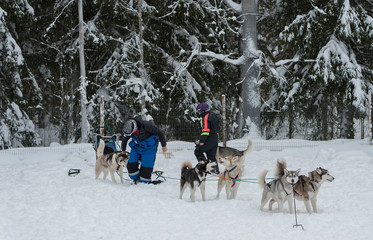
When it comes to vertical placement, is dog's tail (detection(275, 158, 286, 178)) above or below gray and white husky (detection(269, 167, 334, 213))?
above

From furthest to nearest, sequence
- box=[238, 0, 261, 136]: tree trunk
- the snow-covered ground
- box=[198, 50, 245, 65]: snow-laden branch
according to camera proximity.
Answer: box=[238, 0, 261, 136]: tree trunk, box=[198, 50, 245, 65]: snow-laden branch, the snow-covered ground

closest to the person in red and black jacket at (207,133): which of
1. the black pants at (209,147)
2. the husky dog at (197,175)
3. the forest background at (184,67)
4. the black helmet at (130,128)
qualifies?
the black pants at (209,147)

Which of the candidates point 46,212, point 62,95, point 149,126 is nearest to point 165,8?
point 62,95

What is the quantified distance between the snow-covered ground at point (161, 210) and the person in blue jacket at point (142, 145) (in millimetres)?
356

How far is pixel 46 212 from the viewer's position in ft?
Answer: 20.9

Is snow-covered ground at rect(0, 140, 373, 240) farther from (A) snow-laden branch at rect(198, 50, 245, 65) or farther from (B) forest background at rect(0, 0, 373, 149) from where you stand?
(A) snow-laden branch at rect(198, 50, 245, 65)

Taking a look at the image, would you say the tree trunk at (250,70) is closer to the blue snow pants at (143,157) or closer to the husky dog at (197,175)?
the blue snow pants at (143,157)

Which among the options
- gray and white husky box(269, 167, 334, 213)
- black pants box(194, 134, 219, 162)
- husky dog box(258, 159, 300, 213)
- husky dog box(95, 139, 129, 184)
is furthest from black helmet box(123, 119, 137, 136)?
gray and white husky box(269, 167, 334, 213)

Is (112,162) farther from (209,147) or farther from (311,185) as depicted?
(311,185)

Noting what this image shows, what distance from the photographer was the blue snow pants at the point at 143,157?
8.84 m

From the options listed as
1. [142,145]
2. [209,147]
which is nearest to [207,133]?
[209,147]

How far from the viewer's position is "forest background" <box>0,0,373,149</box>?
15.6m

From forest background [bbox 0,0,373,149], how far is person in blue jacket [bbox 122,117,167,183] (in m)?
6.40

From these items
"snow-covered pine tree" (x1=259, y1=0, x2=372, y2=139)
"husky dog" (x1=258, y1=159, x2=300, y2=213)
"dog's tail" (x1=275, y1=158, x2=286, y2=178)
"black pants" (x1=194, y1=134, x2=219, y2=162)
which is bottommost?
"husky dog" (x1=258, y1=159, x2=300, y2=213)
